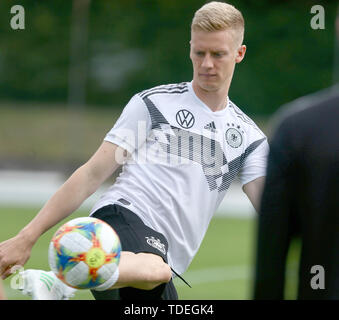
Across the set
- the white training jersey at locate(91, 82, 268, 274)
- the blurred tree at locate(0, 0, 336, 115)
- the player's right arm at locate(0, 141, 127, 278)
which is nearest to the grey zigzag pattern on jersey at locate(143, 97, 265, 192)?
the white training jersey at locate(91, 82, 268, 274)

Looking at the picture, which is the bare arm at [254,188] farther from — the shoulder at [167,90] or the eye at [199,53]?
the eye at [199,53]

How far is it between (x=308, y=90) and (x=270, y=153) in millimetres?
14890

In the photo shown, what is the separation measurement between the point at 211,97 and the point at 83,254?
4.11 ft

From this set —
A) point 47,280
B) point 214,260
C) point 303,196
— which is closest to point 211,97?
point 47,280

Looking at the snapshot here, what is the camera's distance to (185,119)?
4.63 metres

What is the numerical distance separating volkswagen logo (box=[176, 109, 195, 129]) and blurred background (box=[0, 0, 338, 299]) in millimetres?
10919

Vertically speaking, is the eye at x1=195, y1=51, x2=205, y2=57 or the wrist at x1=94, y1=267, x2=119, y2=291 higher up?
the eye at x1=195, y1=51, x2=205, y2=57

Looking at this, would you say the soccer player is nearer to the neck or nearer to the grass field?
the neck

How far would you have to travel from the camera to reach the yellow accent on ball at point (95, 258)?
3894 millimetres

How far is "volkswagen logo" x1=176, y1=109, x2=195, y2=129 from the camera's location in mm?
4620

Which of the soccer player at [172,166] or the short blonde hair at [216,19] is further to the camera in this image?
the short blonde hair at [216,19]

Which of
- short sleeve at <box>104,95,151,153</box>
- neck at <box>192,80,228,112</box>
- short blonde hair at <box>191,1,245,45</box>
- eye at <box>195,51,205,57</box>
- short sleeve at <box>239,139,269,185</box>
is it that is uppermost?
short blonde hair at <box>191,1,245,45</box>

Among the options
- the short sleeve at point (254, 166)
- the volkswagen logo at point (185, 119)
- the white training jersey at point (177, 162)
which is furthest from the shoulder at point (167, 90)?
the short sleeve at point (254, 166)

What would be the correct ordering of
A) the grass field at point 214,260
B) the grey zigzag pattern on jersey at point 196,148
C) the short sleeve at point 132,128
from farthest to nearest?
the grass field at point 214,260 → the grey zigzag pattern on jersey at point 196,148 → the short sleeve at point 132,128
